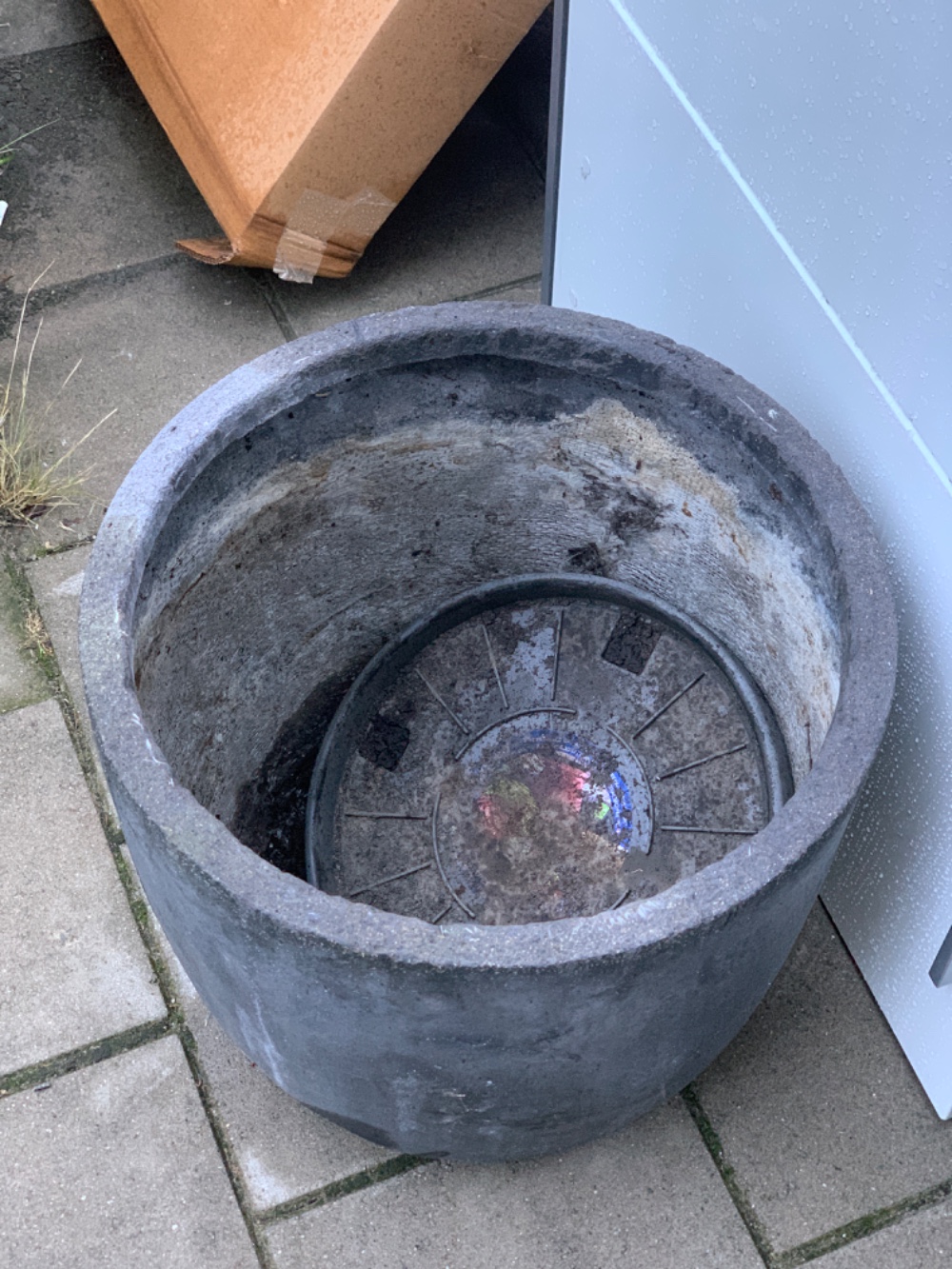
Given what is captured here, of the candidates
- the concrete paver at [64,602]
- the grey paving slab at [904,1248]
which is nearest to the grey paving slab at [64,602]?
the concrete paver at [64,602]

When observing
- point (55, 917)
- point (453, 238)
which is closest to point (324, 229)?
point (453, 238)

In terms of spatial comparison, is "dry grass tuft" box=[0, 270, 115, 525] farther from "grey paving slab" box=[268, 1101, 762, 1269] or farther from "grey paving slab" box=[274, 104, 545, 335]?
"grey paving slab" box=[268, 1101, 762, 1269]

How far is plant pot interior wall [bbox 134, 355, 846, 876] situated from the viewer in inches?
87.1

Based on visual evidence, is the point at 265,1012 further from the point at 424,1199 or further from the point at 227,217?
the point at 227,217

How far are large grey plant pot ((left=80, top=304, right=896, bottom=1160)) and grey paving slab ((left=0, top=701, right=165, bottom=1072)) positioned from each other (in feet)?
1.11

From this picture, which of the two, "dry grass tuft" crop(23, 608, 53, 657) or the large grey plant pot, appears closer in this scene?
the large grey plant pot

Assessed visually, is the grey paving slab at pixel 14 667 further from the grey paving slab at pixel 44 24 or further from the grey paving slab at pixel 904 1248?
the grey paving slab at pixel 44 24

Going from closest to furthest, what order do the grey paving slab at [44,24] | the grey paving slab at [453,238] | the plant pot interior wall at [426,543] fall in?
the plant pot interior wall at [426,543] < the grey paving slab at [453,238] < the grey paving slab at [44,24]

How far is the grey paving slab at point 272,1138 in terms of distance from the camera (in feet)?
7.72

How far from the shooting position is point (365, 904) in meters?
1.76

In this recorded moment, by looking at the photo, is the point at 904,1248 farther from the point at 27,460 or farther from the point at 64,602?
the point at 27,460

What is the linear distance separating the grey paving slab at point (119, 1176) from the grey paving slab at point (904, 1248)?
98cm

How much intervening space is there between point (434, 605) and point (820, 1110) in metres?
1.20

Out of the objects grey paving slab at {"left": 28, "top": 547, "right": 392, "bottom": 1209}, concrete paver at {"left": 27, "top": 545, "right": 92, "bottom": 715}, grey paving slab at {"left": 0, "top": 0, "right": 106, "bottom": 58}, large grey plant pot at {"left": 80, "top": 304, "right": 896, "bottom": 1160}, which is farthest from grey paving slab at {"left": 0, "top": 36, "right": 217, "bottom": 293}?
grey paving slab at {"left": 28, "top": 547, "right": 392, "bottom": 1209}
